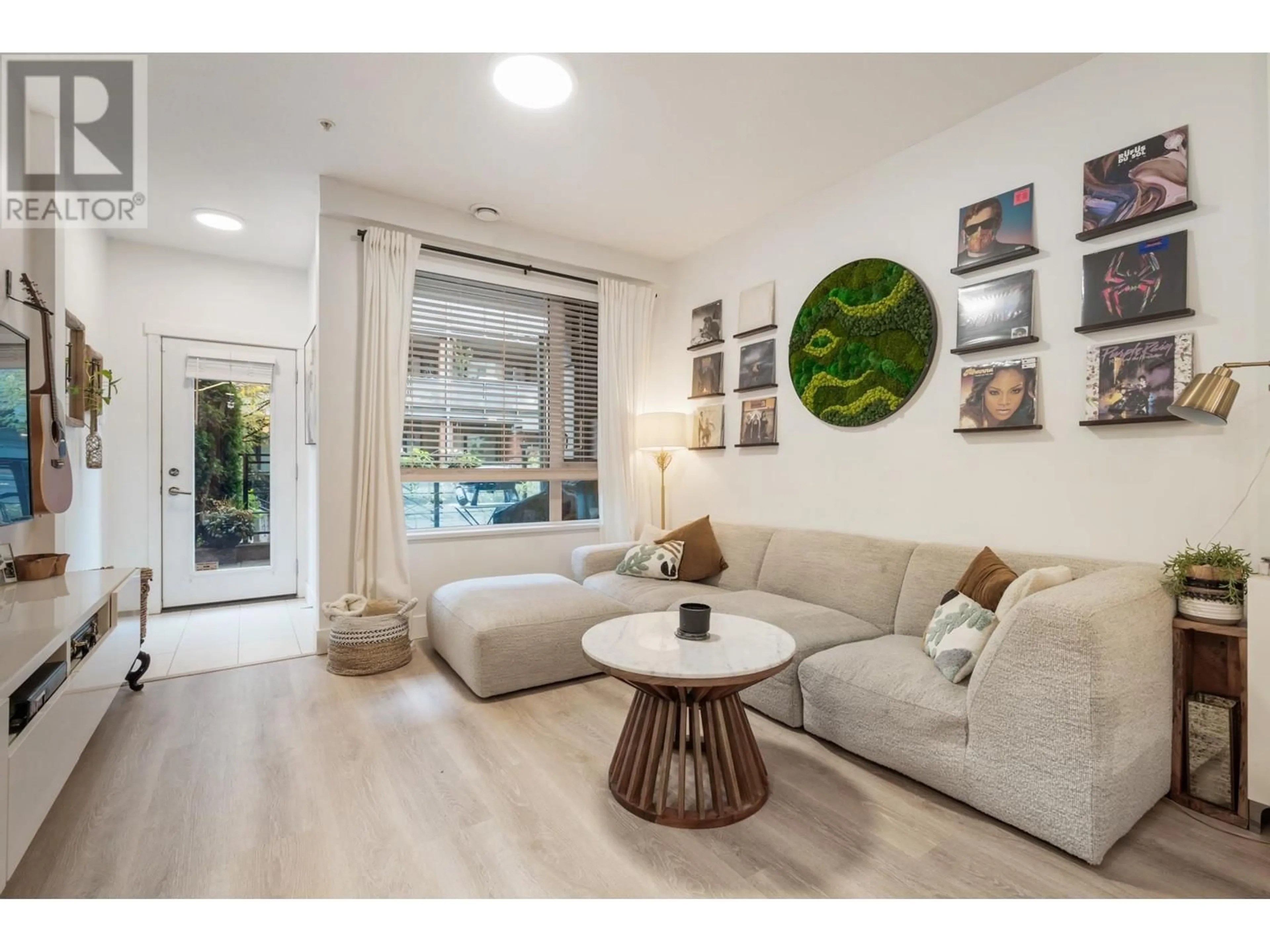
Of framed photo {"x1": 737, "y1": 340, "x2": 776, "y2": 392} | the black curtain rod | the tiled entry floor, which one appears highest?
the black curtain rod

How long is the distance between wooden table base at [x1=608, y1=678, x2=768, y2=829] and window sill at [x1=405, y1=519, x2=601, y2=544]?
2.24 m

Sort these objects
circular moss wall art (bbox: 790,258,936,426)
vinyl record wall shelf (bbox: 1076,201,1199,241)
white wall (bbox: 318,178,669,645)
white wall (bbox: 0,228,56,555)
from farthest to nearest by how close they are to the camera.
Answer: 1. white wall (bbox: 318,178,669,645)
2. circular moss wall art (bbox: 790,258,936,426)
3. white wall (bbox: 0,228,56,555)
4. vinyl record wall shelf (bbox: 1076,201,1199,241)

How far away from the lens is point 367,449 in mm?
3412

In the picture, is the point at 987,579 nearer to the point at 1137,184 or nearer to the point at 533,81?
the point at 1137,184

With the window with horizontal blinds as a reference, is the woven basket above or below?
below

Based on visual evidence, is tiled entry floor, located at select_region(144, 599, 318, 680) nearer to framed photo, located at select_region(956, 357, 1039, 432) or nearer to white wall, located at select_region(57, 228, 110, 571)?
white wall, located at select_region(57, 228, 110, 571)

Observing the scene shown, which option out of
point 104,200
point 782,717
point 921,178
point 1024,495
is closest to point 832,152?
point 921,178

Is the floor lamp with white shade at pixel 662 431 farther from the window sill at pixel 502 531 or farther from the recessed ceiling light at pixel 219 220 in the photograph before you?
the recessed ceiling light at pixel 219 220

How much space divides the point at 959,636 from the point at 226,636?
13.4ft

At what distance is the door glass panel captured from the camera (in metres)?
4.39

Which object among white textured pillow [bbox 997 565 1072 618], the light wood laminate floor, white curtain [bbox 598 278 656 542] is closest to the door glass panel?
the light wood laminate floor

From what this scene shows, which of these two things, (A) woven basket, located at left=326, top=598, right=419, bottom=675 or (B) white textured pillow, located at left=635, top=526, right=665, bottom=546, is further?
(B) white textured pillow, located at left=635, top=526, right=665, bottom=546

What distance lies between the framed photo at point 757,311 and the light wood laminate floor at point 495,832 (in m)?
2.37

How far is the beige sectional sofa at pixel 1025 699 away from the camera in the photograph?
1569 millimetres
